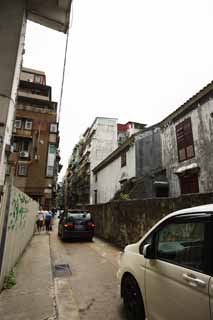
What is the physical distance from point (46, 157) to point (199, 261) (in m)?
26.1

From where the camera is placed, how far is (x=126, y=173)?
17.9m

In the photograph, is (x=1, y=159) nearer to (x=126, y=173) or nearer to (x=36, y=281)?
(x=36, y=281)

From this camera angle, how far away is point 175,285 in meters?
1.93

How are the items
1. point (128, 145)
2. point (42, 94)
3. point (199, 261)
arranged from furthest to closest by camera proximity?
point (42, 94) < point (128, 145) < point (199, 261)

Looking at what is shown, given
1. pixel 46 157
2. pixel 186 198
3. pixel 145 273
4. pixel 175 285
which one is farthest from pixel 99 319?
pixel 46 157

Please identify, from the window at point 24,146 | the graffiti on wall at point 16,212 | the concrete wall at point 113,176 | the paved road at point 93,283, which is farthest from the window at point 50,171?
the graffiti on wall at point 16,212

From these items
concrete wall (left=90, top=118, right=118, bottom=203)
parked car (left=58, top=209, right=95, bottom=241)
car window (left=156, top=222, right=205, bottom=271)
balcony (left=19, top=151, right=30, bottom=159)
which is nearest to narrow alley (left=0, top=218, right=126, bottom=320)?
car window (left=156, top=222, right=205, bottom=271)

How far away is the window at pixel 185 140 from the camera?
11.5 metres

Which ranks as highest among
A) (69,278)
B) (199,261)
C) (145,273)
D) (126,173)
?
(126,173)

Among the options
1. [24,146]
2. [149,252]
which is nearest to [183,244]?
[149,252]

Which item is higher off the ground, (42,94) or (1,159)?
(42,94)

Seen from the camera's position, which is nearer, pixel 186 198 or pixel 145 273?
→ pixel 145 273

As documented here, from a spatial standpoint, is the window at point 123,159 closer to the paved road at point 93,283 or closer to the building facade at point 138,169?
the building facade at point 138,169

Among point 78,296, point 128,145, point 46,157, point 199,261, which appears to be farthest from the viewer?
point 46,157
